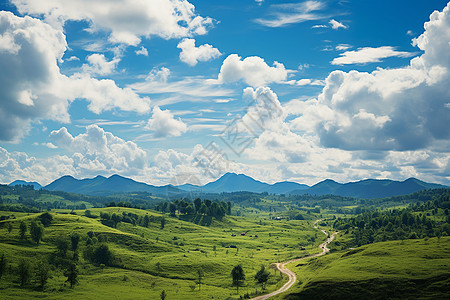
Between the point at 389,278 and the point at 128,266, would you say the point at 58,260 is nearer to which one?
the point at 128,266

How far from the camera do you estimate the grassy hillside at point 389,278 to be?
3092 inches

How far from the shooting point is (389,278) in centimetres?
8394

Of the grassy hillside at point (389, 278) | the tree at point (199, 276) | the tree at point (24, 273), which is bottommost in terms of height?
the tree at point (199, 276)

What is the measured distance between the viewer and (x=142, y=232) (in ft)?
651

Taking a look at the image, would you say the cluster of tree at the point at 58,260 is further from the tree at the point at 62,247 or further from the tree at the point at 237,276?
the tree at the point at 237,276

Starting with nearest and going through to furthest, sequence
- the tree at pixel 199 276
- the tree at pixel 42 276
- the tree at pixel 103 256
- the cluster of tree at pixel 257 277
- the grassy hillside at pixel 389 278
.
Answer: the grassy hillside at pixel 389 278
the tree at pixel 42 276
the cluster of tree at pixel 257 277
the tree at pixel 199 276
the tree at pixel 103 256

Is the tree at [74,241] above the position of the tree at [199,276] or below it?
above

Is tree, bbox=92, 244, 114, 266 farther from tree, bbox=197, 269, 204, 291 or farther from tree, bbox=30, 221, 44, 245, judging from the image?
tree, bbox=197, 269, 204, 291

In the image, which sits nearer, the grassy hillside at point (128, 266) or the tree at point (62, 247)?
the grassy hillside at point (128, 266)

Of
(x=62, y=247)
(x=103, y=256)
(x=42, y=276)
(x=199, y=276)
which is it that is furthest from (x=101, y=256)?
(x=199, y=276)

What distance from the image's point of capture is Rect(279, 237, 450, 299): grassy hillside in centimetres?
7853

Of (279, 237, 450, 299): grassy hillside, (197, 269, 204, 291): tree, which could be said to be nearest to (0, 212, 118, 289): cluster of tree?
(197, 269, 204, 291): tree

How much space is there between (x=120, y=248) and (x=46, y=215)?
55568 mm

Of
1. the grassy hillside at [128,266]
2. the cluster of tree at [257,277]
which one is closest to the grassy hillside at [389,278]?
the cluster of tree at [257,277]
